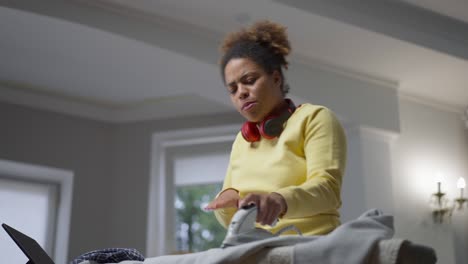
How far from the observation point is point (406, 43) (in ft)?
12.2

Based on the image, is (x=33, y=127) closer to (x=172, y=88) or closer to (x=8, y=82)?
(x=8, y=82)

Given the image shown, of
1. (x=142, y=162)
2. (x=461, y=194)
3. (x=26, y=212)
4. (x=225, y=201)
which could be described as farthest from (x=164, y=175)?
(x=225, y=201)

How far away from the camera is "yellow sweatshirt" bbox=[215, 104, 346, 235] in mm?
1056

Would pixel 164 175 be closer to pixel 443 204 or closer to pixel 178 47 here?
pixel 178 47

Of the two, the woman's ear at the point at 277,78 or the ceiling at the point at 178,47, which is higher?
the ceiling at the point at 178,47

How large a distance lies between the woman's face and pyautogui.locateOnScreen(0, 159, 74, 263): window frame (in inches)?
120

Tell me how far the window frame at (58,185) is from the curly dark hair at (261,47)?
9.84ft

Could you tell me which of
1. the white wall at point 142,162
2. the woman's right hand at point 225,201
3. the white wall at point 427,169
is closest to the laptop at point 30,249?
the woman's right hand at point 225,201

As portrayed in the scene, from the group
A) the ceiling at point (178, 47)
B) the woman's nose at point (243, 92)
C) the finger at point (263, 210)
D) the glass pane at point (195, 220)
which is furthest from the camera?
the glass pane at point (195, 220)

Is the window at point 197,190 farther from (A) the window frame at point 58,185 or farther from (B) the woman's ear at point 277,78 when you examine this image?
(B) the woman's ear at point 277,78

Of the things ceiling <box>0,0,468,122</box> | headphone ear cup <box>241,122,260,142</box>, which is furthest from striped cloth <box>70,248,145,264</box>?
ceiling <box>0,0,468,122</box>

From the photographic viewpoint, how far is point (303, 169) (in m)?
1.13

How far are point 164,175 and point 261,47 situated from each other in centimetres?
315

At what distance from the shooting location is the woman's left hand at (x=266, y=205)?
0.94 m
